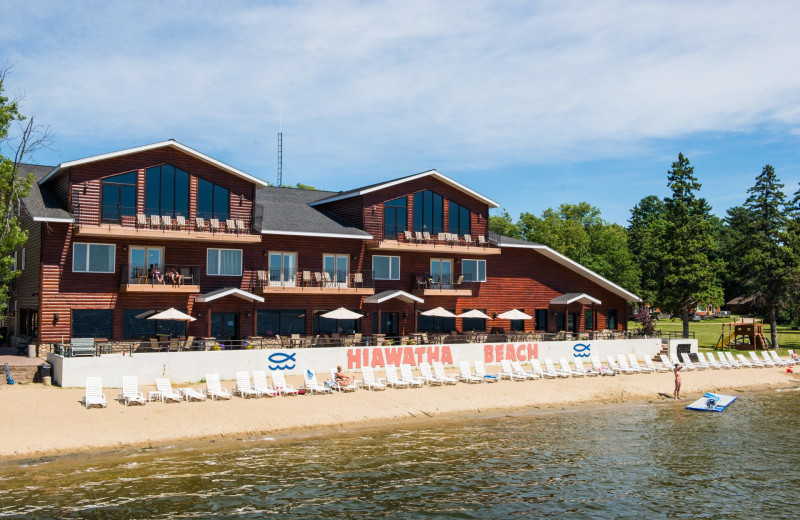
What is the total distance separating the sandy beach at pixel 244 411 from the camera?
68.5ft

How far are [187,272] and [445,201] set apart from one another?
1578cm

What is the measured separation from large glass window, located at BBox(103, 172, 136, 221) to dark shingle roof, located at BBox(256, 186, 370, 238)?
6.57 metres

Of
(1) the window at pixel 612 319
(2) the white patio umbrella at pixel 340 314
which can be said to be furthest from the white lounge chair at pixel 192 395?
(1) the window at pixel 612 319

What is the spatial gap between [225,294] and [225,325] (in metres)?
2.98

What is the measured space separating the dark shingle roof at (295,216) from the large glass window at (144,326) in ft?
21.4

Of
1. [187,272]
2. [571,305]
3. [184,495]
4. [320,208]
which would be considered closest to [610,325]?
[571,305]

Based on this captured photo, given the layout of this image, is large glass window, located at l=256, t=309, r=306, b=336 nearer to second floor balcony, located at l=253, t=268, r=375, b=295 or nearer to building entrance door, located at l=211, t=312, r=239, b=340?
building entrance door, located at l=211, t=312, r=239, b=340

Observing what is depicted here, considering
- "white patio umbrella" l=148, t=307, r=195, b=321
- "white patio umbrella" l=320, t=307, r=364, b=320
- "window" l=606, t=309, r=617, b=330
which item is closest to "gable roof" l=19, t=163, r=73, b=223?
"white patio umbrella" l=148, t=307, r=195, b=321

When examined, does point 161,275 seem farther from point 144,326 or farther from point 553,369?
point 553,369

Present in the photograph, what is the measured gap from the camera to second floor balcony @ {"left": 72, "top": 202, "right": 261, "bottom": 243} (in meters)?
31.9

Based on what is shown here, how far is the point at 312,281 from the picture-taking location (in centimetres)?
3747

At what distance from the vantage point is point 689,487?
62.8ft

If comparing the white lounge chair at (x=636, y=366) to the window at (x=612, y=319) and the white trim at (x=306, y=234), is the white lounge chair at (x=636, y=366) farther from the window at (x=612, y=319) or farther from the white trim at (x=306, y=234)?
the white trim at (x=306, y=234)

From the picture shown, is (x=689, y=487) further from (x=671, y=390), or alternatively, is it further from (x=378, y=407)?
(x=671, y=390)
